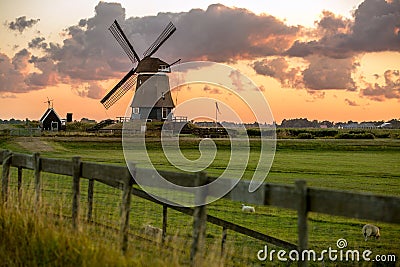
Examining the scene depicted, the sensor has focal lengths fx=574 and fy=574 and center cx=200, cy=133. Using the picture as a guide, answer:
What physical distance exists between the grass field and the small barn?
84.5 ft

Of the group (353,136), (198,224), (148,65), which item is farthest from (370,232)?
(353,136)

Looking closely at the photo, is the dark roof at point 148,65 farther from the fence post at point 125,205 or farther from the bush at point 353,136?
the fence post at point 125,205

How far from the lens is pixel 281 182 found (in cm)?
3256

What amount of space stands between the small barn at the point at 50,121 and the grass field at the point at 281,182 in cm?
2577

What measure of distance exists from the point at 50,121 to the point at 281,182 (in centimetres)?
6715

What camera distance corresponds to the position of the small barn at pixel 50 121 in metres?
92.6

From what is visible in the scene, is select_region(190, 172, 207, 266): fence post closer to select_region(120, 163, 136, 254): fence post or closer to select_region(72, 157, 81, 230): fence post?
select_region(120, 163, 136, 254): fence post

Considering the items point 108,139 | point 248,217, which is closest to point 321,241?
point 248,217

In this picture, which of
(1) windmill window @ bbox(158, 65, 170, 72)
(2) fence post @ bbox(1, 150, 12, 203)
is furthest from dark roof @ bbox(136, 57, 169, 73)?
(2) fence post @ bbox(1, 150, 12, 203)

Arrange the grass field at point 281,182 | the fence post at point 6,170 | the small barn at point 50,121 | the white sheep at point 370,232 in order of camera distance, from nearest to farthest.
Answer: the fence post at point 6,170, the grass field at point 281,182, the white sheep at point 370,232, the small barn at point 50,121

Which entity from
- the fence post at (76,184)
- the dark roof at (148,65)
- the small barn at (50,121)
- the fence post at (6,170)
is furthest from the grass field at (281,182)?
the small barn at (50,121)

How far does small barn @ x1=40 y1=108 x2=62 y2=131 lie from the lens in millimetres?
92625

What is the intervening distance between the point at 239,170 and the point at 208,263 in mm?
34572

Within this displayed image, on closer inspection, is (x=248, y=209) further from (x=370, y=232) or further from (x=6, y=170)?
(x=6, y=170)
